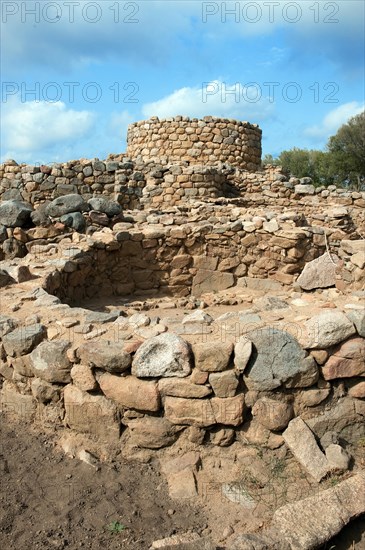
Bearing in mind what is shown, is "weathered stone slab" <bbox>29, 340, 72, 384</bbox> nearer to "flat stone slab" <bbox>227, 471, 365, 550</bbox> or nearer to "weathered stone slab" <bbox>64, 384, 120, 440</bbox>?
"weathered stone slab" <bbox>64, 384, 120, 440</bbox>

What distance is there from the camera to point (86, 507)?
2.94m

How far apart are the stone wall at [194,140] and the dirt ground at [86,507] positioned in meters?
12.1

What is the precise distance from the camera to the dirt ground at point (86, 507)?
2699mm

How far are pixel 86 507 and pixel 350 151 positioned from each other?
1105 inches

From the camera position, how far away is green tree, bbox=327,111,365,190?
27.2 m

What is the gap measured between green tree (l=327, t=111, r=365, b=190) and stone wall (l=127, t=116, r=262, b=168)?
14244 millimetres

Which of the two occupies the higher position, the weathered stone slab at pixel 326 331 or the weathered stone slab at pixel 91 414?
the weathered stone slab at pixel 326 331

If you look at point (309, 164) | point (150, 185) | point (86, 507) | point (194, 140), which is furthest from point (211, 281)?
point (309, 164)

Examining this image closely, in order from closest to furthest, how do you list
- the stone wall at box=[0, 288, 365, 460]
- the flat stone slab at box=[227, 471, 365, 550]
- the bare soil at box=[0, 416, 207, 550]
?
the flat stone slab at box=[227, 471, 365, 550] → the bare soil at box=[0, 416, 207, 550] → the stone wall at box=[0, 288, 365, 460]

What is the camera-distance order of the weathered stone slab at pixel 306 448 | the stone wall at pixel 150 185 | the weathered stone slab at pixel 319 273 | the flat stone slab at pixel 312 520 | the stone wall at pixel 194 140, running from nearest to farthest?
the flat stone slab at pixel 312 520 → the weathered stone slab at pixel 306 448 → the weathered stone slab at pixel 319 273 → the stone wall at pixel 150 185 → the stone wall at pixel 194 140

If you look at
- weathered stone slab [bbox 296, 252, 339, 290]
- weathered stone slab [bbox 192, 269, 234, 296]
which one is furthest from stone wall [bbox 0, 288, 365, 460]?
weathered stone slab [bbox 192, 269, 234, 296]

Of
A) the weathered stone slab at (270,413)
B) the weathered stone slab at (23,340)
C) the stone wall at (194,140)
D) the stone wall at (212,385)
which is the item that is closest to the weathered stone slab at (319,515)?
the stone wall at (212,385)

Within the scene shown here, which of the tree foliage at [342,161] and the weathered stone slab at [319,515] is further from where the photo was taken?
the tree foliage at [342,161]

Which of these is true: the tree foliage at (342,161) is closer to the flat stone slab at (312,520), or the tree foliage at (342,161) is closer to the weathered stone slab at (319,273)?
the weathered stone slab at (319,273)
